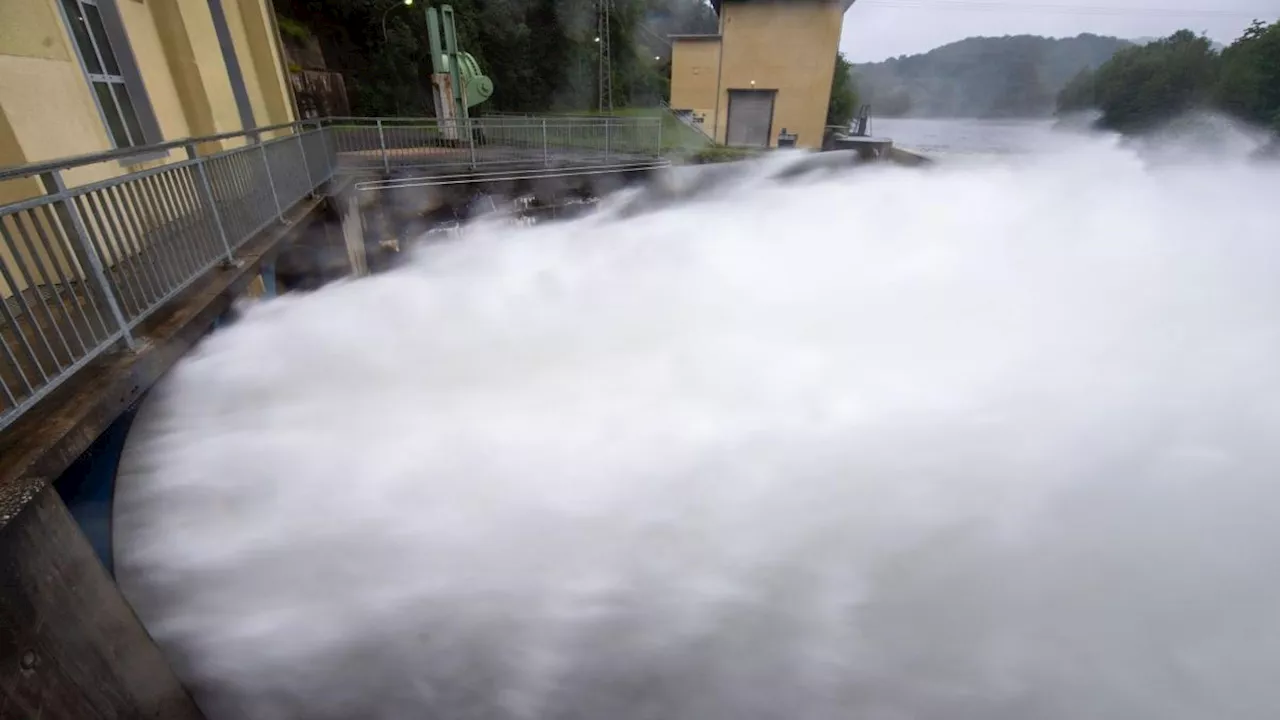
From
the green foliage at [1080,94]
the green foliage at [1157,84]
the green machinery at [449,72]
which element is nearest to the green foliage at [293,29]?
the green machinery at [449,72]

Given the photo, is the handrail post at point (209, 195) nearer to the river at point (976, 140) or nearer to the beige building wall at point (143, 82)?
the beige building wall at point (143, 82)

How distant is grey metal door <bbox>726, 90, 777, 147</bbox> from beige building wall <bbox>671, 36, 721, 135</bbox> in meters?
0.69

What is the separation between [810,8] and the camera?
20078mm

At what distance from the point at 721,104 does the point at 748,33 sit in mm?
2583

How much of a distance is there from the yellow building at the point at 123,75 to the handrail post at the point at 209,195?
1126mm

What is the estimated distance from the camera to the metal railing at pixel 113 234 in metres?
2.62

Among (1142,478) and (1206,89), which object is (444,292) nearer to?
(1142,478)

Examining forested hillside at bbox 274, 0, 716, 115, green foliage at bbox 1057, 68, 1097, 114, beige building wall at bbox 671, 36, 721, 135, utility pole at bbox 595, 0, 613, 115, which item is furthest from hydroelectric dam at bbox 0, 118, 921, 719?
green foliage at bbox 1057, 68, 1097, 114

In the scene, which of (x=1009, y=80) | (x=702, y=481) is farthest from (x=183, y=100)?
(x=1009, y=80)

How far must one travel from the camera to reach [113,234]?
3205mm


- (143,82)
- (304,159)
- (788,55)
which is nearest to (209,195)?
(143,82)

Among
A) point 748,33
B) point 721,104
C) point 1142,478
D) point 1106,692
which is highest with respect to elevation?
point 748,33

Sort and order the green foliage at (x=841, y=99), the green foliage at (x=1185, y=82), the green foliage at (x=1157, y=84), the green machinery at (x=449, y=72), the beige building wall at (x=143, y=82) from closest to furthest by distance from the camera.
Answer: the beige building wall at (x=143, y=82) → the green machinery at (x=449, y=72) → the green foliage at (x=1185, y=82) → the green foliage at (x=1157, y=84) → the green foliage at (x=841, y=99)

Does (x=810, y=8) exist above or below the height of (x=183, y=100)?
above
